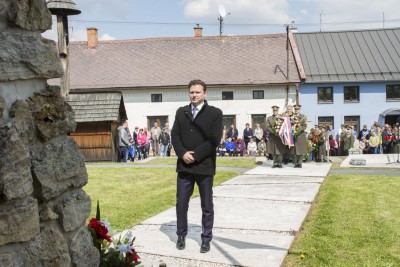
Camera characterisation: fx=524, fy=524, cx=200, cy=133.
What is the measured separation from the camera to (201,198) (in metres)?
5.73

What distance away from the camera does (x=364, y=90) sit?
36.9 metres

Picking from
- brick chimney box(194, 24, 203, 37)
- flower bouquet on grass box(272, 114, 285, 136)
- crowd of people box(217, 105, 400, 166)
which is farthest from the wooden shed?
brick chimney box(194, 24, 203, 37)

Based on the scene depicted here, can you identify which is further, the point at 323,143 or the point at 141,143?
the point at 141,143

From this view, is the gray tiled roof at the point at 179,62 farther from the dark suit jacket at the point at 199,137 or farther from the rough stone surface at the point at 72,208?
the rough stone surface at the point at 72,208

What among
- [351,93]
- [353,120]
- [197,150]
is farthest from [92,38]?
[197,150]

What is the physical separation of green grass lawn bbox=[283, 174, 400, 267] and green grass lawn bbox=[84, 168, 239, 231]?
2506 millimetres

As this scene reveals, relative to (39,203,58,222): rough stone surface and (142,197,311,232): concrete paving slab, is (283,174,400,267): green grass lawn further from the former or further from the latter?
(39,203,58,222): rough stone surface

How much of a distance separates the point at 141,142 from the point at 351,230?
19.5 m

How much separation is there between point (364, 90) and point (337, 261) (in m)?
33.5

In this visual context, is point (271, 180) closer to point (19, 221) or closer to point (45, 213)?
point (45, 213)

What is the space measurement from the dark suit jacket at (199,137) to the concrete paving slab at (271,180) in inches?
249

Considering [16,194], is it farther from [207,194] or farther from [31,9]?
[207,194]

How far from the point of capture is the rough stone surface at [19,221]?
255cm

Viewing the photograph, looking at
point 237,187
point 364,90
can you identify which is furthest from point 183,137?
point 364,90
